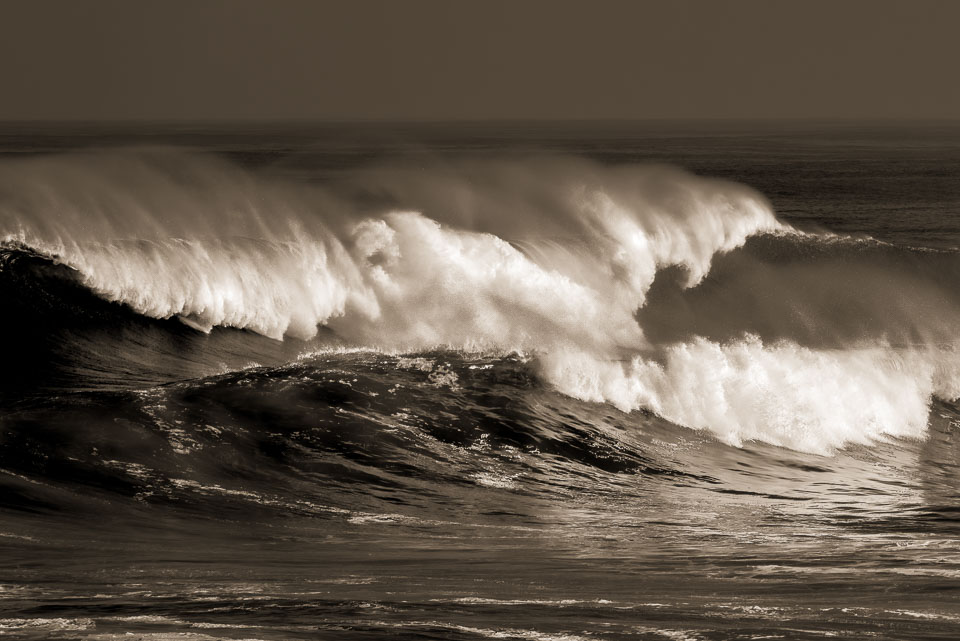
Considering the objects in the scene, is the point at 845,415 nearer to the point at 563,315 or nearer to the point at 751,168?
the point at 563,315

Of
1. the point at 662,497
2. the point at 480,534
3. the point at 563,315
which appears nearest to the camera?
the point at 480,534

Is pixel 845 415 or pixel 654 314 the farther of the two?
pixel 654 314

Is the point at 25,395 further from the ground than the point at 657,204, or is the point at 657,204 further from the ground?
the point at 657,204

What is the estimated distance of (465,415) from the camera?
13422 millimetres

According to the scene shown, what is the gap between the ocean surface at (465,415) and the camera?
7.11 metres

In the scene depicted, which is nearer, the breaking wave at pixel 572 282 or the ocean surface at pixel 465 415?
the ocean surface at pixel 465 415

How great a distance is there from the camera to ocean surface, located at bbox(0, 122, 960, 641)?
7.11 m

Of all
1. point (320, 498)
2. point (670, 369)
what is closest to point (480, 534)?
point (320, 498)

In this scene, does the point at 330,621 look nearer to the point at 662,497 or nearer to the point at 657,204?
the point at 662,497

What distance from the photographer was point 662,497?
11.4 meters

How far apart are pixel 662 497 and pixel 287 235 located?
13749mm

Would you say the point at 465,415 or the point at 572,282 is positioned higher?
the point at 572,282

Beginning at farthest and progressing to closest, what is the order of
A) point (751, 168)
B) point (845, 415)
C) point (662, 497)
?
point (751, 168) → point (845, 415) → point (662, 497)

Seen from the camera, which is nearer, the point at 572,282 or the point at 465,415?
the point at 465,415
